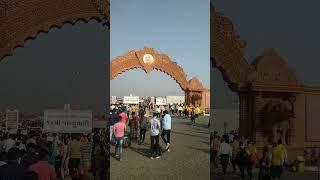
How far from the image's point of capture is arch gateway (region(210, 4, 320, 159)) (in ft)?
28.0

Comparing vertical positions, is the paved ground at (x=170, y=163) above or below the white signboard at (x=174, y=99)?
below

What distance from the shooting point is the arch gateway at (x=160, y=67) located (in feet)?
20.1

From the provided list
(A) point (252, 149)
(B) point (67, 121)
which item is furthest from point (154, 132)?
(A) point (252, 149)

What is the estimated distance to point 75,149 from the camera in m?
7.79

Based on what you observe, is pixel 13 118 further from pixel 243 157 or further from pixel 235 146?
pixel 243 157

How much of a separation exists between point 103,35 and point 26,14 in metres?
1.28

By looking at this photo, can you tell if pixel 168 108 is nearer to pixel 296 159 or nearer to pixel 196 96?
pixel 196 96

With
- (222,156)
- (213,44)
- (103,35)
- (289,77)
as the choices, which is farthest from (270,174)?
(103,35)

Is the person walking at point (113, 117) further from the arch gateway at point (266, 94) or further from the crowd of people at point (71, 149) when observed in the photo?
the arch gateway at point (266, 94)

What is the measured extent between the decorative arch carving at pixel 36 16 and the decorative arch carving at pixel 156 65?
113cm

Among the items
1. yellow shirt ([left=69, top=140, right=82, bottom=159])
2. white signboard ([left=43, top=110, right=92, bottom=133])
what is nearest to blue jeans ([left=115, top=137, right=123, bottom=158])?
white signboard ([left=43, top=110, right=92, bottom=133])

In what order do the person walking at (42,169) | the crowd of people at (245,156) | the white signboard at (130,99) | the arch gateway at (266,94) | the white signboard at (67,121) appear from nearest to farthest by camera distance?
the person walking at (42,169)
the white signboard at (130,99)
the white signboard at (67,121)
the crowd of people at (245,156)
the arch gateway at (266,94)

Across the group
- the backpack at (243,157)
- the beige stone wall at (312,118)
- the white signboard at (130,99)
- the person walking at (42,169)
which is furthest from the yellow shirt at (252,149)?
the person walking at (42,169)

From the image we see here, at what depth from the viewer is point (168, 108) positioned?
690cm
